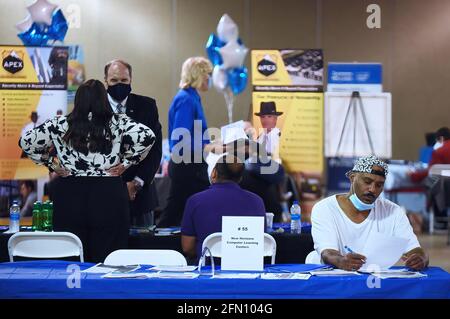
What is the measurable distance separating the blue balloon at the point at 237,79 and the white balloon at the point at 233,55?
0.04m

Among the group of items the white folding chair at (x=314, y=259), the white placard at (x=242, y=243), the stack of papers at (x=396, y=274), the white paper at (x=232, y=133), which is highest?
the white paper at (x=232, y=133)

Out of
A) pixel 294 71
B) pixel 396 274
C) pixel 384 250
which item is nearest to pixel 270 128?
pixel 294 71

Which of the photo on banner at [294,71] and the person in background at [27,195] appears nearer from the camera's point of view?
the person in background at [27,195]

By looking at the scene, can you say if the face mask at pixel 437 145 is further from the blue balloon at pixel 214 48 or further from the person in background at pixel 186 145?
the person in background at pixel 186 145

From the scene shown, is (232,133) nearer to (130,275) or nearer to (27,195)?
(27,195)

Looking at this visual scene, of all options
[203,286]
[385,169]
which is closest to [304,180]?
[385,169]

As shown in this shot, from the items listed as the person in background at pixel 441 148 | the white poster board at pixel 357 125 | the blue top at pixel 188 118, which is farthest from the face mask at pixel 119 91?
the person in background at pixel 441 148

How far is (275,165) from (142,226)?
129 centimetres

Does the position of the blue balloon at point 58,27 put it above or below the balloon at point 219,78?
above

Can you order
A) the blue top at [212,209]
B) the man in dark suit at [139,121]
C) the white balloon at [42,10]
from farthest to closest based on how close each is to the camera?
1. the white balloon at [42,10]
2. the man in dark suit at [139,121]
3. the blue top at [212,209]

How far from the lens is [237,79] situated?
5.66 metres

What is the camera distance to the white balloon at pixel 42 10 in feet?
17.6

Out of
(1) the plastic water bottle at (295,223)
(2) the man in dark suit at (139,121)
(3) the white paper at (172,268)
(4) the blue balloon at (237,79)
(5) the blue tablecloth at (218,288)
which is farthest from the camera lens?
(4) the blue balloon at (237,79)
